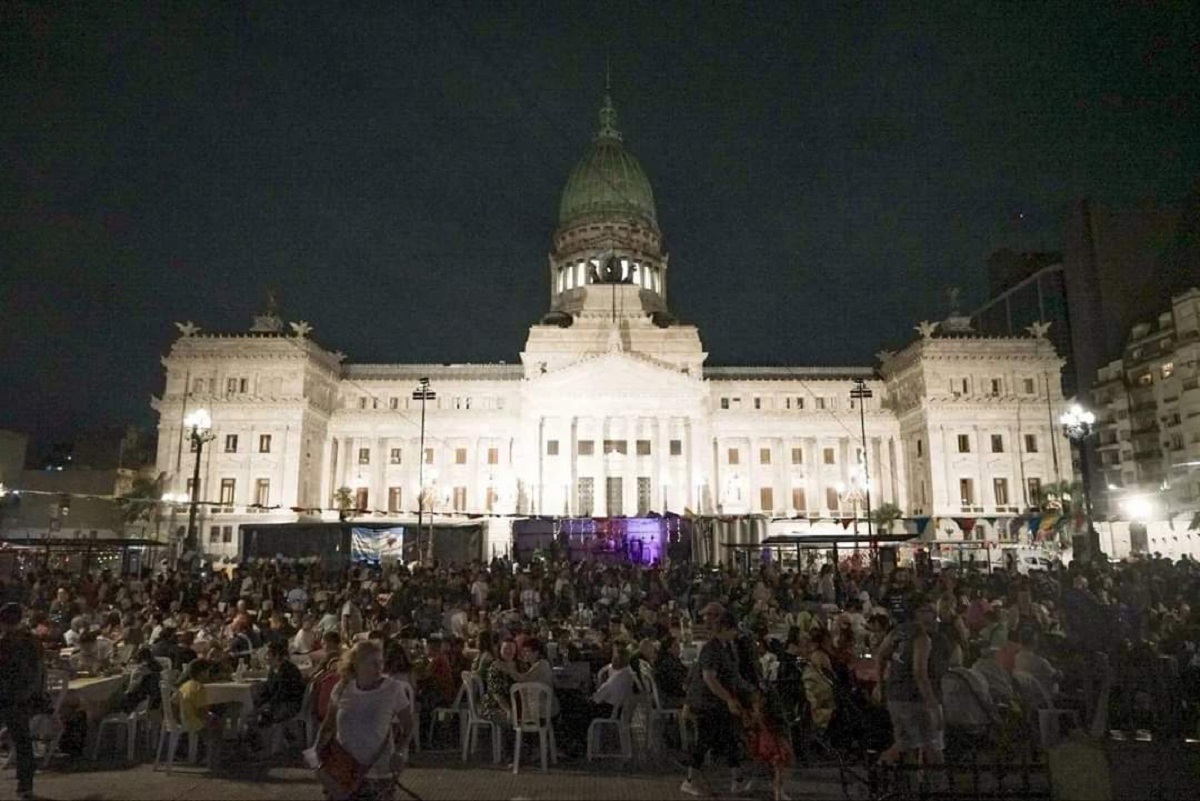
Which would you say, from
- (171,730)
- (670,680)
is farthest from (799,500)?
(171,730)

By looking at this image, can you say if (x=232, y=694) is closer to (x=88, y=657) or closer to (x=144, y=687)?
(x=144, y=687)

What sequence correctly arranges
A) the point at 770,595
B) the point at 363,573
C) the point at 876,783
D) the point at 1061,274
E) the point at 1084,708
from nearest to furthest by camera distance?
the point at 876,783, the point at 1084,708, the point at 770,595, the point at 363,573, the point at 1061,274

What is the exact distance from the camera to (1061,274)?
121 metres

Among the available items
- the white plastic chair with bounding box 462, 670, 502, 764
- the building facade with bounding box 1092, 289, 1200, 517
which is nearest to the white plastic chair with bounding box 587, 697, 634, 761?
the white plastic chair with bounding box 462, 670, 502, 764

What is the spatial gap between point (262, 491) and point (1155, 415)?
72.6 meters

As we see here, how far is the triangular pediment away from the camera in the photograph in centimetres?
6141

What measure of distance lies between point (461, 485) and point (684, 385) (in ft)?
67.8

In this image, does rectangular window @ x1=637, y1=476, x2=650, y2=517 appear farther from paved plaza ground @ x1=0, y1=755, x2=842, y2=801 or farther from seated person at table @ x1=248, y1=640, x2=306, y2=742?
paved plaza ground @ x1=0, y1=755, x2=842, y2=801

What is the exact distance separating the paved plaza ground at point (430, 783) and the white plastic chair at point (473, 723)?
15.0 inches

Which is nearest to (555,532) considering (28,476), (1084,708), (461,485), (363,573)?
(363,573)

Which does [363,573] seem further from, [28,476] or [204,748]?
[28,476]

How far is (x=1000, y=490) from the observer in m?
62.1

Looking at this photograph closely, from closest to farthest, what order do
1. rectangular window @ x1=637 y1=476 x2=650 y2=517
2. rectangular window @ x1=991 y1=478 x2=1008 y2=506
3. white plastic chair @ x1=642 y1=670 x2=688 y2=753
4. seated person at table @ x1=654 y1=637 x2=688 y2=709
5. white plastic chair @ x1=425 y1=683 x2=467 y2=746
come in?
white plastic chair @ x1=642 y1=670 x2=688 y2=753 < white plastic chair @ x1=425 y1=683 x2=467 y2=746 < seated person at table @ x1=654 y1=637 x2=688 y2=709 < rectangular window @ x1=637 y1=476 x2=650 y2=517 < rectangular window @ x1=991 y1=478 x2=1008 y2=506

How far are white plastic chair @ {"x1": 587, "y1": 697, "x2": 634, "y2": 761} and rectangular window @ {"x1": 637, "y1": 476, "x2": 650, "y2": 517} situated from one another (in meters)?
50.2
